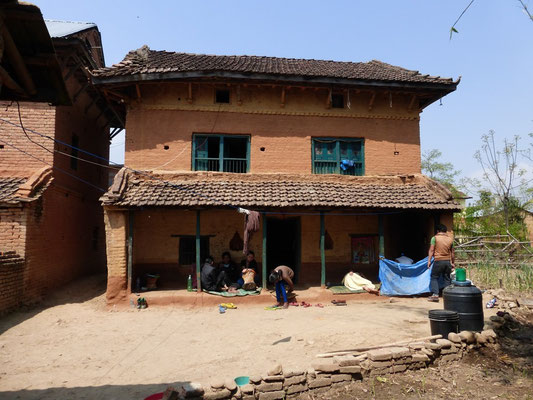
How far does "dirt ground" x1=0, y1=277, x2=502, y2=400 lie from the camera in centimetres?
532

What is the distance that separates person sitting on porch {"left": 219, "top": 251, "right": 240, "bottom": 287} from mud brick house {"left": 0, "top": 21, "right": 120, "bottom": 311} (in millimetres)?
5428

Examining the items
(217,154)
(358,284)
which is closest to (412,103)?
(358,284)

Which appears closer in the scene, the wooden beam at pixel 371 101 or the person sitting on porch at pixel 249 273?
the person sitting on porch at pixel 249 273

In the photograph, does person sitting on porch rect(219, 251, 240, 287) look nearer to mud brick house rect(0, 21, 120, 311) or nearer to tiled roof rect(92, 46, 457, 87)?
mud brick house rect(0, 21, 120, 311)

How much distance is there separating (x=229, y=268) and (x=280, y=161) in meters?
4.04

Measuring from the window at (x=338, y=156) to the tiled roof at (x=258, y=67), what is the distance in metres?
2.22

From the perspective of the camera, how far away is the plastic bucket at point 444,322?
20.5ft

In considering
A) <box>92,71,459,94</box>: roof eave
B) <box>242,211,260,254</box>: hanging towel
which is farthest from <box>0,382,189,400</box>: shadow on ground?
<box>92,71,459,94</box>: roof eave

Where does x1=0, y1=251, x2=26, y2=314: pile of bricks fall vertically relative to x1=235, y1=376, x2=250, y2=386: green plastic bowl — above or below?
above

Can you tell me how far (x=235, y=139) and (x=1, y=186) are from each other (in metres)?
7.19

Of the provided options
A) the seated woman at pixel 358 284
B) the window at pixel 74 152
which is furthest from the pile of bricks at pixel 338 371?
the window at pixel 74 152

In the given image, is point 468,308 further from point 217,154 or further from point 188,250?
point 217,154

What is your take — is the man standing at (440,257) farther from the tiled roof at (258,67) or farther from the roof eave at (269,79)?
the tiled roof at (258,67)

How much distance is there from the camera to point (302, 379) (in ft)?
16.0
